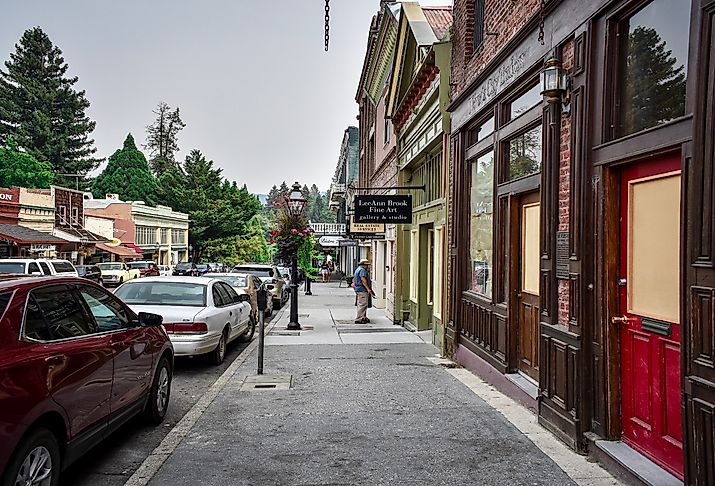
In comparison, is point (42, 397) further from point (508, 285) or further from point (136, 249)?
point (136, 249)

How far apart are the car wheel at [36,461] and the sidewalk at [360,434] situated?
1.00 metres

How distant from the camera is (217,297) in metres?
11.5

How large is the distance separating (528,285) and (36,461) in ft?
18.5

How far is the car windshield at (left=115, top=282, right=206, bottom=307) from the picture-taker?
10.9m

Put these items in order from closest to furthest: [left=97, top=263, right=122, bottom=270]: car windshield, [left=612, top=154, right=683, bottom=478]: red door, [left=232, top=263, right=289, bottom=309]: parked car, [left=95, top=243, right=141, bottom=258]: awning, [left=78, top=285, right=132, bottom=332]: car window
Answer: [left=612, top=154, right=683, bottom=478]: red door, [left=78, top=285, right=132, bottom=332]: car window, [left=232, top=263, right=289, bottom=309]: parked car, [left=97, top=263, right=122, bottom=270]: car windshield, [left=95, top=243, right=141, bottom=258]: awning

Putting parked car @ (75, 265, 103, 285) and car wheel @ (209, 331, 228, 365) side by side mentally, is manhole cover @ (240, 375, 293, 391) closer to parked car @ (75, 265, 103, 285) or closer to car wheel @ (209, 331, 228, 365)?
car wheel @ (209, 331, 228, 365)

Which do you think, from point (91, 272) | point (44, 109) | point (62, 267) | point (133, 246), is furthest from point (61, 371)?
point (44, 109)

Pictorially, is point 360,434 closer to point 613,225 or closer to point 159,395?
point 159,395

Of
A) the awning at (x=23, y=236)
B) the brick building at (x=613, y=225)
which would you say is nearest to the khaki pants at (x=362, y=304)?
the brick building at (x=613, y=225)

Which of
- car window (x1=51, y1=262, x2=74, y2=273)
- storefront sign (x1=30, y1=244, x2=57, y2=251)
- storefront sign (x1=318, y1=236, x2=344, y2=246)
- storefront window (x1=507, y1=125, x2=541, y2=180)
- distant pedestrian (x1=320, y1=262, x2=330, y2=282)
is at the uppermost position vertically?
storefront window (x1=507, y1=125, x2=541, y2=180)

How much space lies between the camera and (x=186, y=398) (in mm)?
8703

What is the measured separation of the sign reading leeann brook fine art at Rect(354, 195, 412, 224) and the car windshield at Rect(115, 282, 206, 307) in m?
4.38

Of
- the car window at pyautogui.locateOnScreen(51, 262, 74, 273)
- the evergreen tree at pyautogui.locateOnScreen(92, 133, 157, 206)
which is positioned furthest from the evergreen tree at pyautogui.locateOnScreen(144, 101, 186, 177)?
the car window at pyautogui.locateOnScreen(51, 262, 74, 273)

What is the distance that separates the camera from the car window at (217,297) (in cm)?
1138
